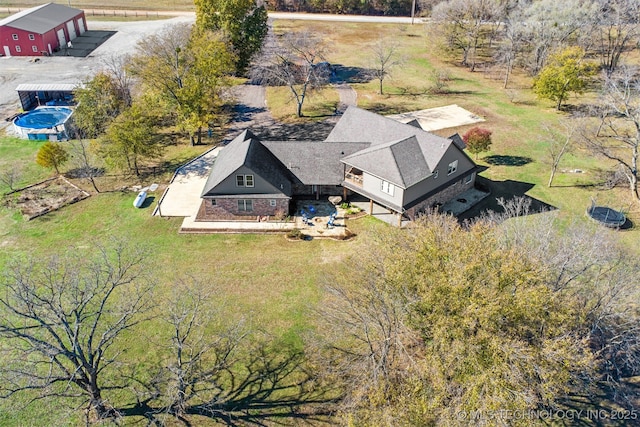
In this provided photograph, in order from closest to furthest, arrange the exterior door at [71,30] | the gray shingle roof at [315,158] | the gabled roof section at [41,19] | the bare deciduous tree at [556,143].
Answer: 1. the gray shingle roof at [315,158]
2. the bare deciduous tree at [556,143]
3. the gabled roof section at [41,19]
4. the exterior door at [71,30]

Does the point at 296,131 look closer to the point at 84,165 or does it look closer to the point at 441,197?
the point at 441,197

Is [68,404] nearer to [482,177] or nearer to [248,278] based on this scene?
[248,278]

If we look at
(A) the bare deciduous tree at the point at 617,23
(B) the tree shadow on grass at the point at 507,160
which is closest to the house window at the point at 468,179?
(B) the tree shadow on grass at the point at 507,160

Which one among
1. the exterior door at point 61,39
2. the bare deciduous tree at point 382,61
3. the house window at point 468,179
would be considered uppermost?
the exterior door at point 61,39

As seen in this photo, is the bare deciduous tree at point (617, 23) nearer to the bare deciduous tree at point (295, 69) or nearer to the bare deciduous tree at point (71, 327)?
the bare deciduous tree at point (295, 69)

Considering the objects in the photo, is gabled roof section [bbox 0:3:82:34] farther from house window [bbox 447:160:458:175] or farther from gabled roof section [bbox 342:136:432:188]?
house window [bbox 447:160:458:175]

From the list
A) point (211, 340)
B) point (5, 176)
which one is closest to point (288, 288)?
point (211, 340)

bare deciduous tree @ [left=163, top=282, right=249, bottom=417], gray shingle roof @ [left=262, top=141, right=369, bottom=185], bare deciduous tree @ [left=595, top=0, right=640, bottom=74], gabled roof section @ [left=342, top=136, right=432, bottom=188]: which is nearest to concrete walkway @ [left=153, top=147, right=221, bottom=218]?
gray shingle roof @ [left=262, top=141, right=369, bottom=185]
